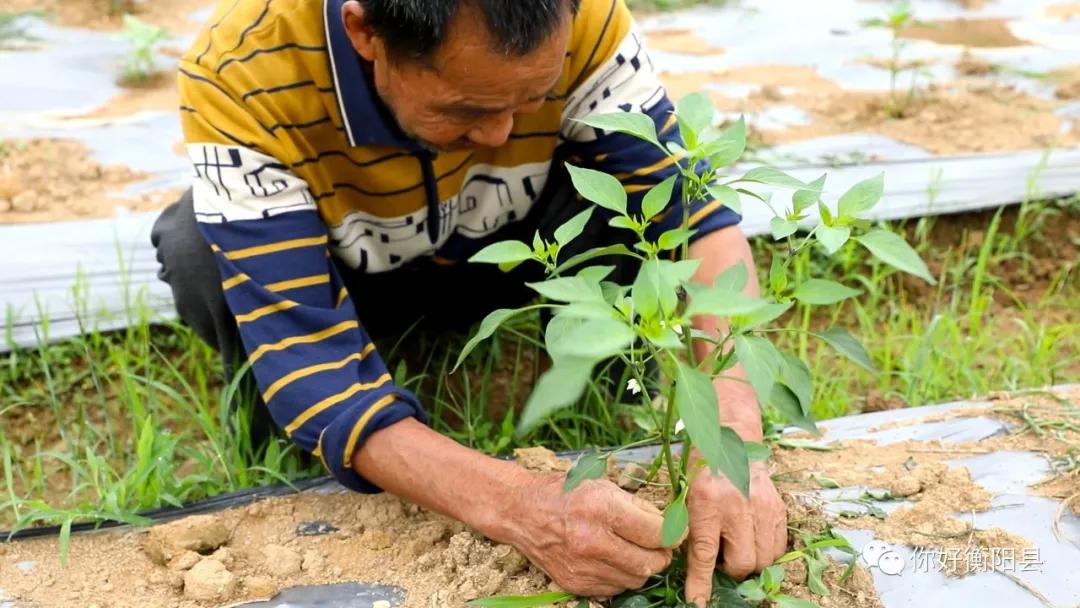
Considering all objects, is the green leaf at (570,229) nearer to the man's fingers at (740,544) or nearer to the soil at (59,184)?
the man's fingers at (740,544)

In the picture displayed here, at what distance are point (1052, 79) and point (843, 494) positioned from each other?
2.73m

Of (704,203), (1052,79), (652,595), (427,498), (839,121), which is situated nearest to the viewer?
(652,595)

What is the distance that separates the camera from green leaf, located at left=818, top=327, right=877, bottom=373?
1.23 meters

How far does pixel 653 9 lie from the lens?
4793 millimetres

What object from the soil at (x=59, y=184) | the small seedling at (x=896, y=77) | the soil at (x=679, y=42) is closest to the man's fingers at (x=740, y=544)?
the soil at (x=59, y=184)

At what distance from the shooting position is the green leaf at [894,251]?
1.07m

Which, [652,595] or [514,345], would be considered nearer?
[652,595]

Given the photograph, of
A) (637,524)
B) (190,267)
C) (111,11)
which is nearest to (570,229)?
(637,524)

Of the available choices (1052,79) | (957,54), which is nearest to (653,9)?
(957,54)

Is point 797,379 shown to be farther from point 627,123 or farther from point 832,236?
point 627,123

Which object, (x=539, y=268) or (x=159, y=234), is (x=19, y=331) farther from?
(x=539, y=268)

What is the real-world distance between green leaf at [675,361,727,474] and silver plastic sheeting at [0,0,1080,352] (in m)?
0.98

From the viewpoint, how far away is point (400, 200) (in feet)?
6.13

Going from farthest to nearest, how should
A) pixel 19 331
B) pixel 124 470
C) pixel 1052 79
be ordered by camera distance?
pixel 1052 79 → pixel 19 331 → pixel 124 470
